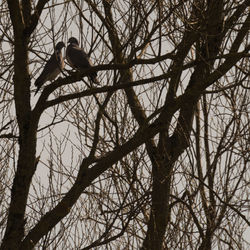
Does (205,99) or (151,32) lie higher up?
(205,99)

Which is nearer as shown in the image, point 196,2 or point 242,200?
point 196,2

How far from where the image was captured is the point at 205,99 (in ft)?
18.8

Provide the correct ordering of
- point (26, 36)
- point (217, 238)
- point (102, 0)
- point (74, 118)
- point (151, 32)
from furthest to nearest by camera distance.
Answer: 1. point (74, 118)
2. point (217, 238)
3. point (102, 0)
4. point (26, 36)
5. point (151, 32)

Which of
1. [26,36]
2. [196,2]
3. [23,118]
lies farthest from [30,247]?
[196,2]

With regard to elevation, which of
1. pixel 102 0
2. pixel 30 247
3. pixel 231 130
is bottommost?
pixel 30 247

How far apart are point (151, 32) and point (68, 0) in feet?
2.96

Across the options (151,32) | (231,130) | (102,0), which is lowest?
(151,32)

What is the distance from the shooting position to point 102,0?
14.8 ft

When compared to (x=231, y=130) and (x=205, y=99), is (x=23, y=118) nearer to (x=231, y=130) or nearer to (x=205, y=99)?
(x=231, y=130)

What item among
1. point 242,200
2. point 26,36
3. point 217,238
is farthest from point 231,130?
point 26,36

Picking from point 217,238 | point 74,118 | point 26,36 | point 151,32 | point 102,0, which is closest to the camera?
point 151,32

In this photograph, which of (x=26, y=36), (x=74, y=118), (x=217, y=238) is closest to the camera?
(x=26, y=36)

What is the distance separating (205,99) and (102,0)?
1704mm

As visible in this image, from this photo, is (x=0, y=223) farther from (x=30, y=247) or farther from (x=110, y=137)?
(x=30, y=247)
